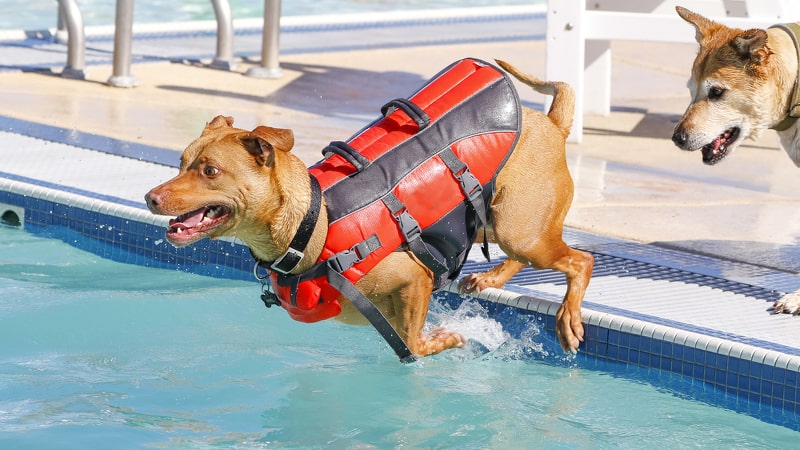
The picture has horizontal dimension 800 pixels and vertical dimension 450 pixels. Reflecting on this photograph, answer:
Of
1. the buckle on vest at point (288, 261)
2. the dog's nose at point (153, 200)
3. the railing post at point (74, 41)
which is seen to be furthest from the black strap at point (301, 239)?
the railing post at point (74, 41)

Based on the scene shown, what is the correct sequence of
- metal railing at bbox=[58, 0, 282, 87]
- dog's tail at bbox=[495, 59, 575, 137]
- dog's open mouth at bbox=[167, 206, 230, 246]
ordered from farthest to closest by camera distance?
metal railing at bbox=[58, 0, 282, 87] → dog's tail at bbox=[495, 59, 575, 137] → dog's open mouth at bbox=[167, 206, 230, 246]

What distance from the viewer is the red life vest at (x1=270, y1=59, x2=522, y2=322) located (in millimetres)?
4457

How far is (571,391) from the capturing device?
5.11 m

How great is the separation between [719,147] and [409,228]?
171 cm

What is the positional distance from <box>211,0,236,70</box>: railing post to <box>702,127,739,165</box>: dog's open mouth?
5.73 metres

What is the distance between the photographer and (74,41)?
9.72 meters

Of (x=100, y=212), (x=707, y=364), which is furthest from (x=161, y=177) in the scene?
(x=707, y=364)

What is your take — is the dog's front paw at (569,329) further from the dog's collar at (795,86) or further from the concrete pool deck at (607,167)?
the dog's collar at (795,86)

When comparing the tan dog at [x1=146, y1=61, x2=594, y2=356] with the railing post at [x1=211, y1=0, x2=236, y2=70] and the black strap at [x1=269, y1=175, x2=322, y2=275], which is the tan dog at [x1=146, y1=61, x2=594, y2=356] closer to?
the black strap at [x1=269, y1=175, x2=322, y2=275]

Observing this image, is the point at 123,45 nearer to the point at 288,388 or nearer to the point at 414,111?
the point at 288,388

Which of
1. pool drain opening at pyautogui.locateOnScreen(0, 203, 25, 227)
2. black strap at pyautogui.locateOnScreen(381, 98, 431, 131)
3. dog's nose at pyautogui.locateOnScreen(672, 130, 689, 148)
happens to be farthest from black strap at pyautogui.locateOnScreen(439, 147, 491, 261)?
pool drain opening at pyautogui.locateOnScreen(0, 203, 25, 227)

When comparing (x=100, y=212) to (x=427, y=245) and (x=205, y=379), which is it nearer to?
(x=205, y=379)

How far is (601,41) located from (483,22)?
4936 mm

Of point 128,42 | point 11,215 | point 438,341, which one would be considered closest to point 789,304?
point 438,341
